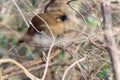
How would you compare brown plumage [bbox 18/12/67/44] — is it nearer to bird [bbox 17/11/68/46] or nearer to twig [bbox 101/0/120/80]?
bird [bbox 17/11/68/46]

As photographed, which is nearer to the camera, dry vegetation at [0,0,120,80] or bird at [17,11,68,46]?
dry vegetation at [0,0,120,80]

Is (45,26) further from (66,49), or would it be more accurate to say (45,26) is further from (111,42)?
(111,42)

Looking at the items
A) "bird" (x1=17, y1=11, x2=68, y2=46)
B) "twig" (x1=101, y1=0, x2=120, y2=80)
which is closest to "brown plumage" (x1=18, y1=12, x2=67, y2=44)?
"bird" (x1=17, y1=11, x2=68, y2=46)

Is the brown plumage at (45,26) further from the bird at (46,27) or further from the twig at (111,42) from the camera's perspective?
the twig at (111,42)

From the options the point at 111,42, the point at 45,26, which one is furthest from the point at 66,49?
the point at 45,26

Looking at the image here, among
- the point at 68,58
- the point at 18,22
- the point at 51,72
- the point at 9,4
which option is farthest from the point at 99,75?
the point at 18,22

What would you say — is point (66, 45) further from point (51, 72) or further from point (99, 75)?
point (51, 72)

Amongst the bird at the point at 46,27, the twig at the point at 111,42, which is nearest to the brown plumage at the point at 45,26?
the bird at the point at 46,27

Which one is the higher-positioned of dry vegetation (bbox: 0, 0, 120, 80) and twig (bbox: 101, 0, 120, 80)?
twig (bbox: 101, 0, 120, 80)
